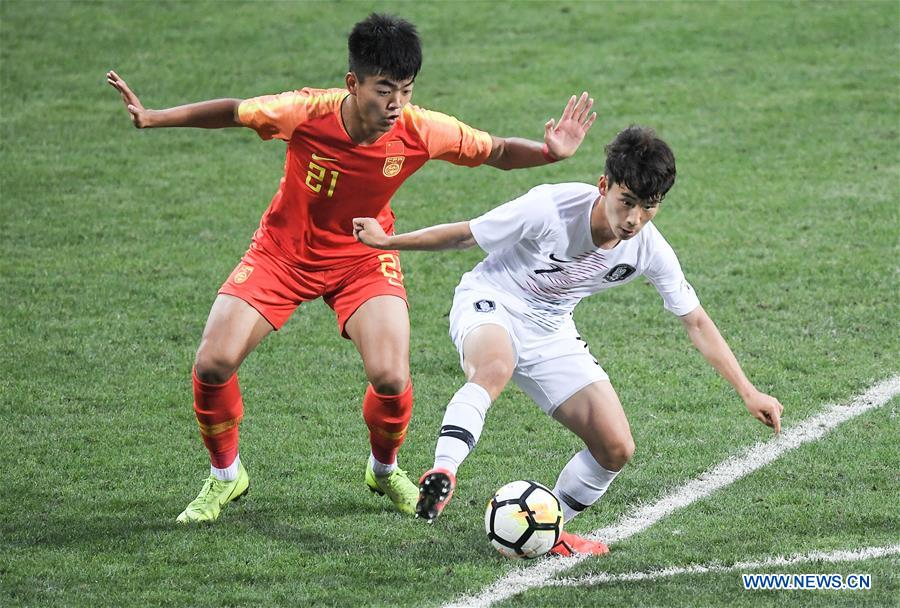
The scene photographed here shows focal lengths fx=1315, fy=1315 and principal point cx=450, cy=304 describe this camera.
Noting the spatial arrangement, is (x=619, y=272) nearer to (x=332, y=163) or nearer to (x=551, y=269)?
(x=551, y=269)

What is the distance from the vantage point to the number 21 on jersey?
6.44 metres

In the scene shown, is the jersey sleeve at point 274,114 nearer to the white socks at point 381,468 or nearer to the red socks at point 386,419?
the red socks at point 386,419

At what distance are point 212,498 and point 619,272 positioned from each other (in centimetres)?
229

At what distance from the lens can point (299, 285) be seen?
21.6 ft

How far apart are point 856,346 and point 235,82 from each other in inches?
313

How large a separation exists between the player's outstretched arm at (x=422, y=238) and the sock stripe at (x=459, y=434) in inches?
31.5

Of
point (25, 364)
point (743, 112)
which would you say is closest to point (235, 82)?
point (743, 112)

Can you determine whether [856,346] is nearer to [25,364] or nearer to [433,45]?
[25,364]

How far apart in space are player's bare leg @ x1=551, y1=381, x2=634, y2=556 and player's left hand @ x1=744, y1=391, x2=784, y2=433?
0.58 metres

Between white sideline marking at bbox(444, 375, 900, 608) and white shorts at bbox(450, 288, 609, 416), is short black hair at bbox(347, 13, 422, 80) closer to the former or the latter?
white shorts at bbox(450, 288, 609, 416)

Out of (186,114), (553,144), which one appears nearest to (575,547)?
(553,144)

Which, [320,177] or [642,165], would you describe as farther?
[320,177]

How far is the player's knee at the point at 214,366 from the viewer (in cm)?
624

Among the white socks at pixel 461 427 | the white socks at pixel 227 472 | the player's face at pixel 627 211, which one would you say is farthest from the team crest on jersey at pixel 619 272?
the white socks at pixel 227 472
